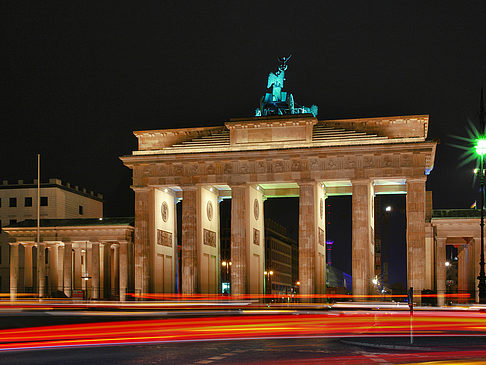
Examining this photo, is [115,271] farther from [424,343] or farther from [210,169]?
[424,343]

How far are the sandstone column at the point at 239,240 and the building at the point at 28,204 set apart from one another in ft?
138

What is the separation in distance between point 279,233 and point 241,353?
119 metres

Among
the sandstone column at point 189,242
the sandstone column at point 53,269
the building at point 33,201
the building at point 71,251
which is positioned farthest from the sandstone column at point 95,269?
the building at point 33,201

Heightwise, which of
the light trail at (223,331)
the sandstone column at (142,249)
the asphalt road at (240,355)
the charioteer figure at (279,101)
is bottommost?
the light trail at (223,331)

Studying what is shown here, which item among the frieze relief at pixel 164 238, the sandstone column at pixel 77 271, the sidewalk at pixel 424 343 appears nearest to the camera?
the sidewalk at pixel 424 343

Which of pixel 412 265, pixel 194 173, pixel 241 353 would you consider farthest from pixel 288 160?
pixel 241 353

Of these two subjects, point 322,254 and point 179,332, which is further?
point 322,254

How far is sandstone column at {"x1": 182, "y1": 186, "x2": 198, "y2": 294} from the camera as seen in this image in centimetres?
5934

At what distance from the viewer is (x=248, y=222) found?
58812mm

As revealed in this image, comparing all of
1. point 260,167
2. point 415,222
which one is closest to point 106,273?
point 260,167

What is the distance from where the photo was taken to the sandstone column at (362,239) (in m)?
55.1

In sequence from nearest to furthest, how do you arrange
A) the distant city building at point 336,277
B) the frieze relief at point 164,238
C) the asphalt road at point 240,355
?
1. the asphalt road at point 240,355
2. the frieze relief at point 164,238
3. the distant city building at point 336,277

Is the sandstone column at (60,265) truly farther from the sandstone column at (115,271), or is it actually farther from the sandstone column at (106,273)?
the sandstone column at (115,271)

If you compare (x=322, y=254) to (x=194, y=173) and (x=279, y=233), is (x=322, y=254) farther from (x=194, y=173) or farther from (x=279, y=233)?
(x=279, y=233)
